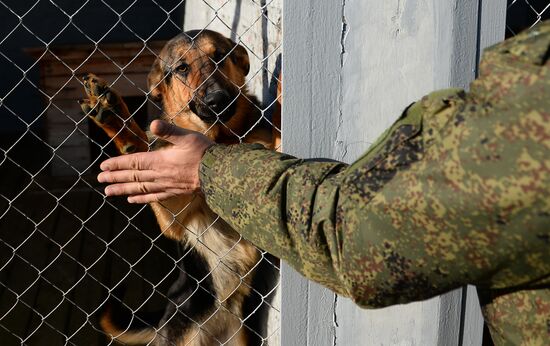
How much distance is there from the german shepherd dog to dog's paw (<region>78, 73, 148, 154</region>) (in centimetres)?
49

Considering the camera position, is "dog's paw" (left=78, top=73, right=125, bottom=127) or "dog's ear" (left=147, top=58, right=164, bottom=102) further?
"dog's ear" (left=147, top=58, right=164, bottom=102)

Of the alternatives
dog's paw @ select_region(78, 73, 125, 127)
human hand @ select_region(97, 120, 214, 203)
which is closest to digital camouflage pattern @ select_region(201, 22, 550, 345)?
human hand @ select_region(97, 120, 214, 203)

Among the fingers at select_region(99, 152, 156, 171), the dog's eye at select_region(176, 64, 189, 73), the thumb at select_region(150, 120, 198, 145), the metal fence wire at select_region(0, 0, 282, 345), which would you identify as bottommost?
the metal fence wire at select_region(0, 0, 282, 345)

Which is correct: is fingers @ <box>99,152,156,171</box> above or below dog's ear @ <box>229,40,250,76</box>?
above

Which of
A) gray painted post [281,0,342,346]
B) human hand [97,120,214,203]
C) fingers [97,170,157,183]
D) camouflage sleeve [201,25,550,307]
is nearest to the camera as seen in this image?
camouflage sleeve [201,25,550,307]

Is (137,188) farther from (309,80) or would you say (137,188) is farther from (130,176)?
(309,80)

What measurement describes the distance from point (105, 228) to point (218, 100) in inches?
106

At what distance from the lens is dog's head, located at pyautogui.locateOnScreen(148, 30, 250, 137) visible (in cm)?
315

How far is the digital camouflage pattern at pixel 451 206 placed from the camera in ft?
4.10

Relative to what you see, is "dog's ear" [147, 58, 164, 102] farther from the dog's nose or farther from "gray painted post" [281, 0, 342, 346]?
"gray painted post" [281, 0, 342, 346]

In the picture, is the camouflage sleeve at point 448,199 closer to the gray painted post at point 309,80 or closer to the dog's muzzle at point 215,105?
the gray painted post at point 309,80

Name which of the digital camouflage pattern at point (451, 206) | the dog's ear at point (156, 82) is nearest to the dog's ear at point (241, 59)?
the dog's ear at point (156, 82)

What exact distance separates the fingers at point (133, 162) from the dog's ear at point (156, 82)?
5.47 feet

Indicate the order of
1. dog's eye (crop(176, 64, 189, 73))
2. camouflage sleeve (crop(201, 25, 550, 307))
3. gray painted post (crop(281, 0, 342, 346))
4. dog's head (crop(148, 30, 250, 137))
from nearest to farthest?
camouflage sleeve (crop(201, 25, 550, 307))
gray painted post (crop(281, 0, 342, 346))
dog's head (crop(148, 30, 250, 137))
dog's eye (crop(176, 64, 189, 73))
